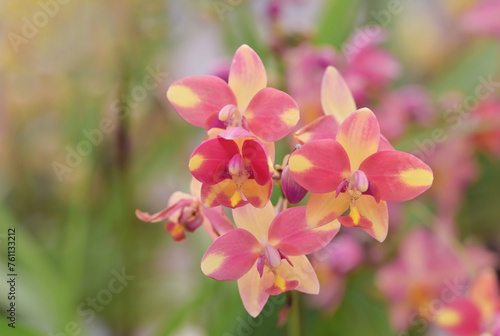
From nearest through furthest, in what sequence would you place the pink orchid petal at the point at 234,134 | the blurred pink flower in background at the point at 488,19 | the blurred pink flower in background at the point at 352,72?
the pink orchid petal at the point at 234,134
the blurred pink flower in background at the point at 352,72
the blurred pink flower in background at the point at 488,19

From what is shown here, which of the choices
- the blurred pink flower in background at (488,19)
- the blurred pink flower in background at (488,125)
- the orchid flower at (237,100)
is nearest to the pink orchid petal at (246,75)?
the orchid flower at (237,100)

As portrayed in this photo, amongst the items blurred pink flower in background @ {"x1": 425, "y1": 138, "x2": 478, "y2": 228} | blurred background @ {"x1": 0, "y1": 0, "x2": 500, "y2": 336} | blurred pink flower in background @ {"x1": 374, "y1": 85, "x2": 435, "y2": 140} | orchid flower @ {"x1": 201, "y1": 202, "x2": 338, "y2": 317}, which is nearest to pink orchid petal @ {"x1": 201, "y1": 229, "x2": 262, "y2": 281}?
orchid flower @ {"x1": 201, "y1": 202, "x2": 338, "y2": 317}

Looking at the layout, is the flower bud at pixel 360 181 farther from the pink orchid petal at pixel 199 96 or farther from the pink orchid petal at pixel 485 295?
the pink orchid petal at pixel 485 295

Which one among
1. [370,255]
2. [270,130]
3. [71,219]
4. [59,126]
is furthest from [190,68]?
[270,130]

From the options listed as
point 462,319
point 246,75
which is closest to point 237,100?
point 246,75

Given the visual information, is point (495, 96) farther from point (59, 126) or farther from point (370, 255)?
point (59, 126)

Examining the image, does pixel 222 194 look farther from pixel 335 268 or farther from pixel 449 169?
pixel 449 169

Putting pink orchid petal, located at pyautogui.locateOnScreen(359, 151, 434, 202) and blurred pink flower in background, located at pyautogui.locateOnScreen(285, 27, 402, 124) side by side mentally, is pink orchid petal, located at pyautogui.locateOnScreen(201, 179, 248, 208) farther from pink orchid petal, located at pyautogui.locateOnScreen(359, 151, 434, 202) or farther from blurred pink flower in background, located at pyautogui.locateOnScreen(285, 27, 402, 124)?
blurred pink flower in background, located at pyautogui.locateOnScreen(285, 27, 402, 124)
